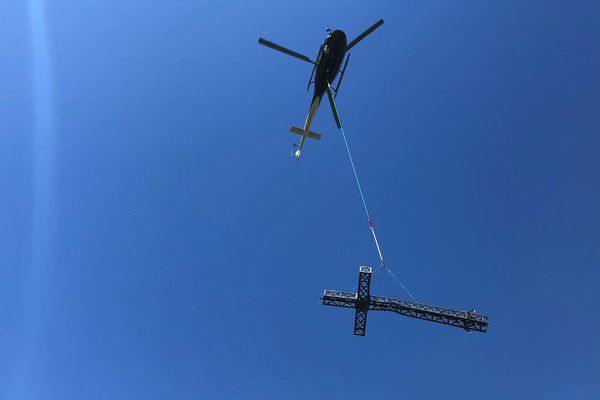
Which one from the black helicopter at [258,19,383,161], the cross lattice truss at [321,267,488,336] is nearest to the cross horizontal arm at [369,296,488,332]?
the cross lattice truss at [321,267,488,336]

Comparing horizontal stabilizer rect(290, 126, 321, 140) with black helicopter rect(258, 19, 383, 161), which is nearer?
black helicopter rect(258, 19, 383, 161)

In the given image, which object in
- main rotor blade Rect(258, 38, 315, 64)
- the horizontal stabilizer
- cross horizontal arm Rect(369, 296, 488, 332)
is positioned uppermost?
main rotor blade Rect(258, 38, 315, 64)

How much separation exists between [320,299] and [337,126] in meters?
12.6

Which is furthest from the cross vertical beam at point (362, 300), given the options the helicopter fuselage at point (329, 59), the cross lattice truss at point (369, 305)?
the helicopter fuselage at point (329, 59)

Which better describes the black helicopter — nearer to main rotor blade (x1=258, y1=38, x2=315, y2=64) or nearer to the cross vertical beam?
main rotor blade (x1=258, y1=38, x2=315, y2=64)

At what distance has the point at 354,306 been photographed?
33688 mm

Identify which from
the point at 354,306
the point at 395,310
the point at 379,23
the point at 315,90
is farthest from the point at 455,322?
the point at 379,23

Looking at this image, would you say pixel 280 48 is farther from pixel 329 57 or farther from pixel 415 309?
pixel 415 309

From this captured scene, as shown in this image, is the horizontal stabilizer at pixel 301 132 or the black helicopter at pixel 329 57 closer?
the black helicopter at pixel 329 57

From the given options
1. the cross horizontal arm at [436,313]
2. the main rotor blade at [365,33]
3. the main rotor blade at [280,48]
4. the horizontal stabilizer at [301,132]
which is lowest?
the cross horizontal arm at [436,313]

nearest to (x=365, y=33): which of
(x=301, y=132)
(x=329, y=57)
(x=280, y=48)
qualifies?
(x=329, y=57)

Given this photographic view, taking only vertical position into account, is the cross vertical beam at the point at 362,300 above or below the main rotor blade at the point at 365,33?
below

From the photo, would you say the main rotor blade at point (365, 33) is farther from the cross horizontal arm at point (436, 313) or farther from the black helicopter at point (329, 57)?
the cross horizontal arm at point (436, 313)

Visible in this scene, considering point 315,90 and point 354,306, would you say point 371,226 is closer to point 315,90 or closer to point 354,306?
point 354,306
